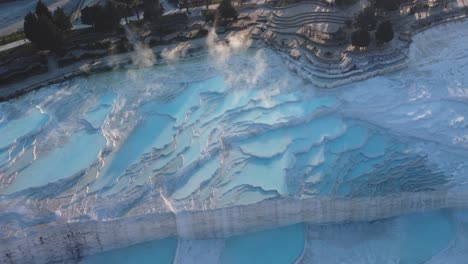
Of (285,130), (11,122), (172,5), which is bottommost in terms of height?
(285,130)

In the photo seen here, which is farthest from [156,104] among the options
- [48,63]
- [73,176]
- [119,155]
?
[48,63]

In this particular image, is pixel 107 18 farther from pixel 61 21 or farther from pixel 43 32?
pixel 43 32

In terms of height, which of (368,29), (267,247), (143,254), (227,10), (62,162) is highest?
(227,10)

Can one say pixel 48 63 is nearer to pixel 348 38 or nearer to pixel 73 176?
pixel 73 176

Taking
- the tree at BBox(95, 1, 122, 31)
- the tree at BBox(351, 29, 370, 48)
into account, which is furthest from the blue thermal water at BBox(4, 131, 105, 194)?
the tree at BBox(351, 29, 370, 48)

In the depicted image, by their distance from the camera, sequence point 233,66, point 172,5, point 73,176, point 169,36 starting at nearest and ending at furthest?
1. point 73,176
2. point 233,66
3. point 169,36
4. point 172,5

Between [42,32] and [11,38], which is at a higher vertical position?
[42,32]

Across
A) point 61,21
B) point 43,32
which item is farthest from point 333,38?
point 43,32
